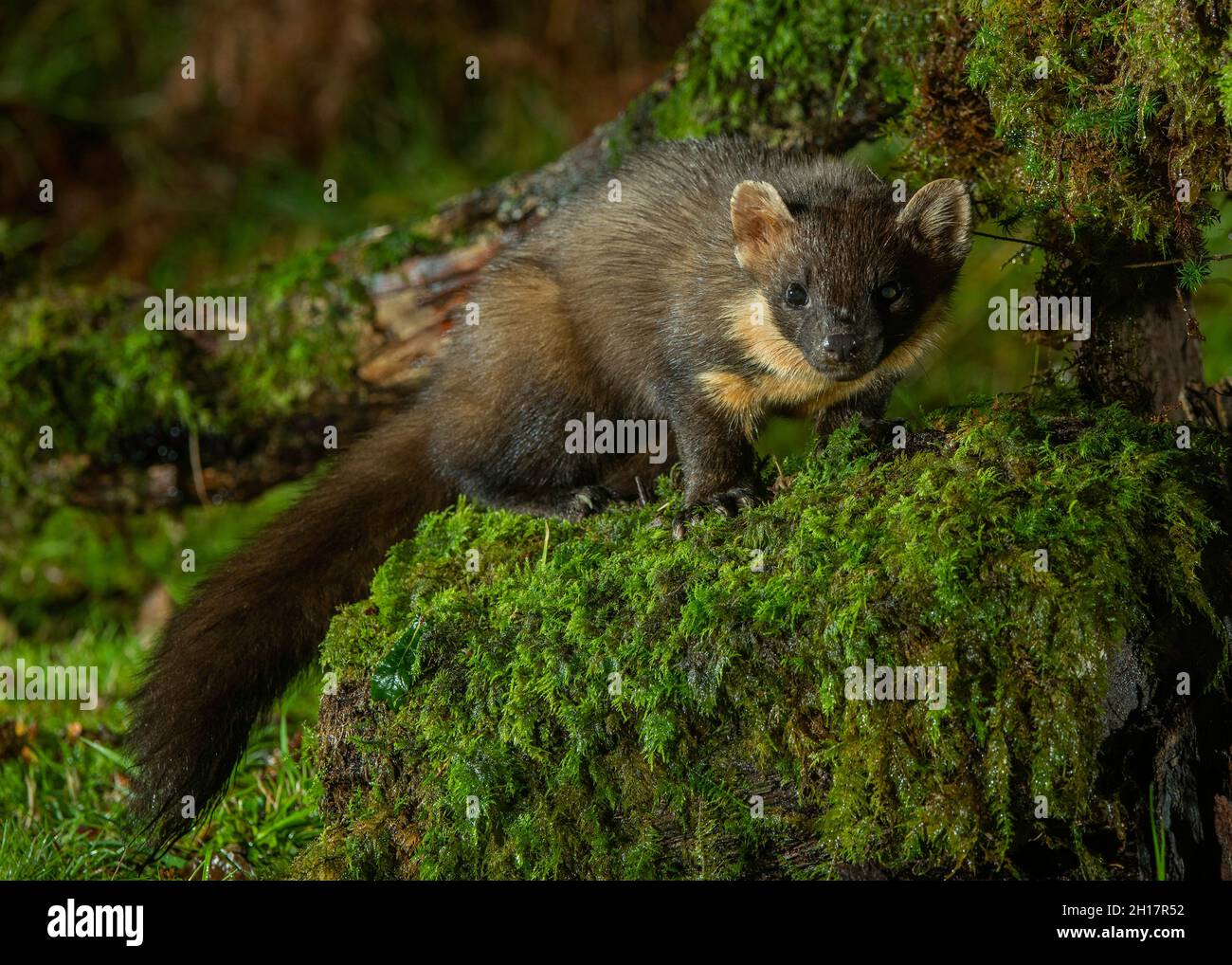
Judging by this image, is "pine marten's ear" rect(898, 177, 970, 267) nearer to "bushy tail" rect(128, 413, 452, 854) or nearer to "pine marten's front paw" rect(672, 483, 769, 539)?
"pine marten's front paw" rect(672, 483, 769, 539)

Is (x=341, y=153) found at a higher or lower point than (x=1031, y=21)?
higher

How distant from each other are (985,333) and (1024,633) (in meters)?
6.49

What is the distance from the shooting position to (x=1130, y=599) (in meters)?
3.36

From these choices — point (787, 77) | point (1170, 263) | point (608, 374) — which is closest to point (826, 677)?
point (1170, 263)

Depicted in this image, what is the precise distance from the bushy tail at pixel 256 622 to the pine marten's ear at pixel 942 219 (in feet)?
7.32

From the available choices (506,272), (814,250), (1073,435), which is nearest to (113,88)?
(506,272)

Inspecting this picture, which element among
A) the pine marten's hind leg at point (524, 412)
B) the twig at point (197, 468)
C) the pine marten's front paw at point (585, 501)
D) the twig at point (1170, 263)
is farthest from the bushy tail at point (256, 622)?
the twig at point (1170, 263)

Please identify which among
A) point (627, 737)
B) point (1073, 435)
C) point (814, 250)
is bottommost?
point (627, 737)

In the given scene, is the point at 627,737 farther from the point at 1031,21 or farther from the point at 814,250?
the point at 1031,21

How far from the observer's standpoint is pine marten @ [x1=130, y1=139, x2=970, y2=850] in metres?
4.16

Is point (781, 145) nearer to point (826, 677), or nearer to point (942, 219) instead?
point (942, 219)

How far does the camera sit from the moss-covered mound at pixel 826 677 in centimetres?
333

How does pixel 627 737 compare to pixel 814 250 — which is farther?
pixel 814 250
